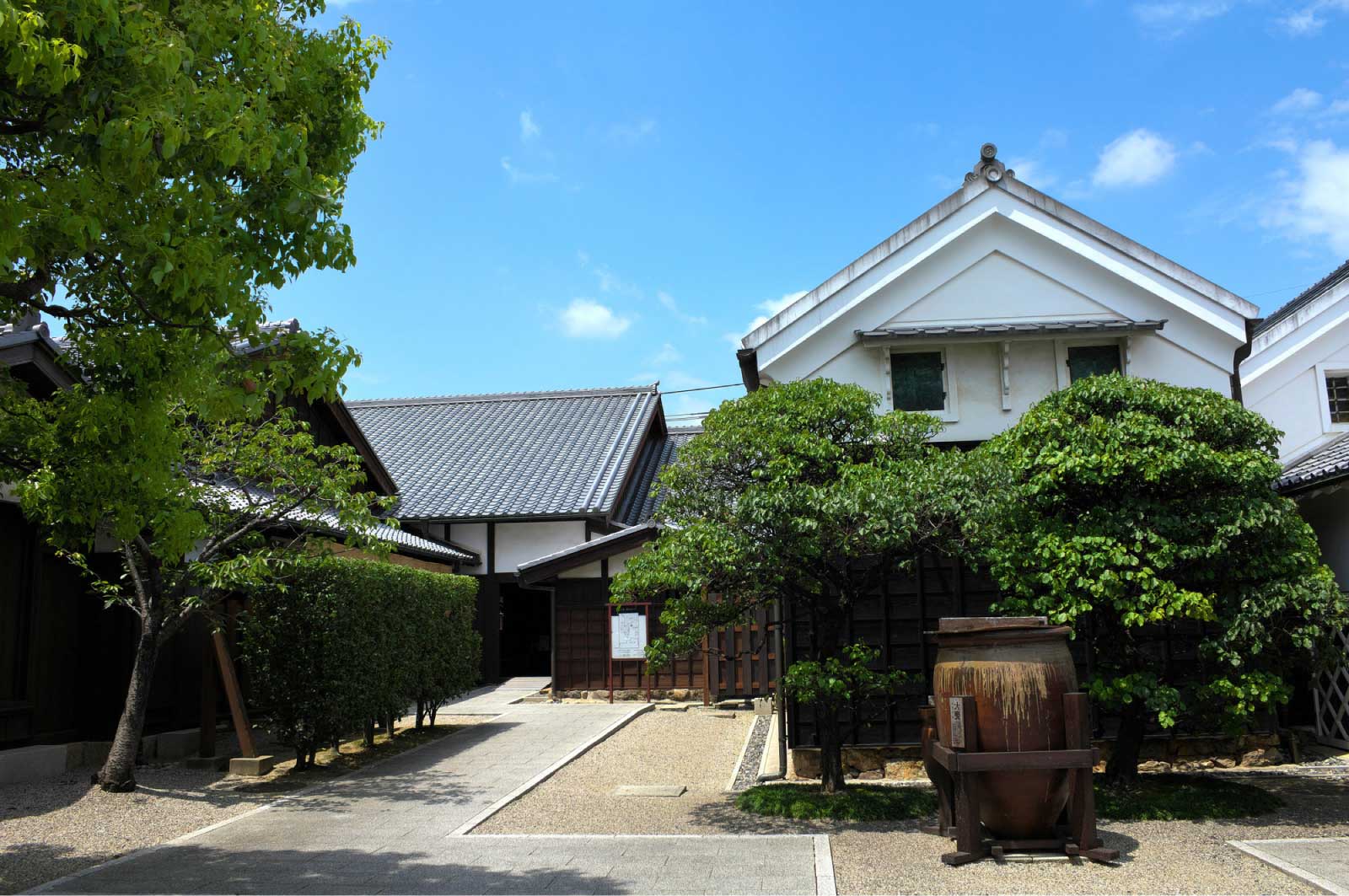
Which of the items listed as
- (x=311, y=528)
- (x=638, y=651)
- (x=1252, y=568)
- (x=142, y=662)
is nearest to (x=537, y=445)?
(x=638, y=651)

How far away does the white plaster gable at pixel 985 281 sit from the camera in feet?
44.8

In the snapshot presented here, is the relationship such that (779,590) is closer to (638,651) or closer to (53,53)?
(53,53)

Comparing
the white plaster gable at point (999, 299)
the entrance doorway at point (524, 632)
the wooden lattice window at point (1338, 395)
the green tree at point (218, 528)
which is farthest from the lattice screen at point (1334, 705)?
the entrance doorway at point (524, 632)

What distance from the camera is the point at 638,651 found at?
62.1 ft

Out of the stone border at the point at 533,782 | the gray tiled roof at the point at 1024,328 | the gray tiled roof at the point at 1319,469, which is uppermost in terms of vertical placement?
the gray tiled roof at the point at 1024,328

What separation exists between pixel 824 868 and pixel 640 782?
422cm

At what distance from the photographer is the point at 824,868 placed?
22.9 ft

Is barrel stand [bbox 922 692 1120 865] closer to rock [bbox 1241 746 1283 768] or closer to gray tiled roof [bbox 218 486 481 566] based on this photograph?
rock [bbox 1241 746 1283 768]

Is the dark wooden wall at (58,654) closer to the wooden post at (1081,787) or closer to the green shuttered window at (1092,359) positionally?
the wooden post at (1081,787)

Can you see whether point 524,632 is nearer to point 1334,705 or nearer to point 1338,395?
point 1334,705

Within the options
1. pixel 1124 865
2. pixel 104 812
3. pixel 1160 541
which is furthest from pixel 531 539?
pixel 1124 865

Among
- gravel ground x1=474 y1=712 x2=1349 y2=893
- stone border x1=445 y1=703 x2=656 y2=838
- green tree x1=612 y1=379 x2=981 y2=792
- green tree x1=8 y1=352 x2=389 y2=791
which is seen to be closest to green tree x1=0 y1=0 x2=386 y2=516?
green tree x1=8 y1=352 x2=389 y2=791

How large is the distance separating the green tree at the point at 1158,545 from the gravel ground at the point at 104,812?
7.66m

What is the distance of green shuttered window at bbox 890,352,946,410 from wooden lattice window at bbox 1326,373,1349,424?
247 inches
